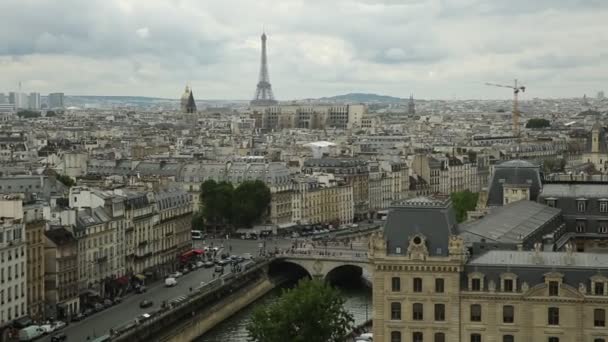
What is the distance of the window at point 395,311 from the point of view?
2158 inches

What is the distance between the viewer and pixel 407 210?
181ft

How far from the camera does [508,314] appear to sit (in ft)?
175

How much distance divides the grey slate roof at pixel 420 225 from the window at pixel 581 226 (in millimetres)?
23767

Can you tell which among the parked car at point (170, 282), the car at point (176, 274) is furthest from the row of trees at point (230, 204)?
the parked car at point (170, 282)

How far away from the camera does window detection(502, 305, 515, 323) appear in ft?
174

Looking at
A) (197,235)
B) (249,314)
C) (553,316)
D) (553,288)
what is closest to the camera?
(553,288)

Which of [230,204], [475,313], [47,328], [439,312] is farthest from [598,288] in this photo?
[230,204]

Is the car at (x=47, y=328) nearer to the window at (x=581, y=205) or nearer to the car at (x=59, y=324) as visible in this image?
the car at (x=59, y=324)

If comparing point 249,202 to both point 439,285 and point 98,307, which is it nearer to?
point 98,307

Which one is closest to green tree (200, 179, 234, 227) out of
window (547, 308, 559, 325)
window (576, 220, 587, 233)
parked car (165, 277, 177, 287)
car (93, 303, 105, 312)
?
parked car (165, 277, 177, 287)

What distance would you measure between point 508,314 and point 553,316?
6.42 ft

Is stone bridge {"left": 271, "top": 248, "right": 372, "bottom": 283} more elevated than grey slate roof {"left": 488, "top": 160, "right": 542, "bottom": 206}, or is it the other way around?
grey slate roof {"left": 488, "top": 160, "right": 542, "bottom": 206}

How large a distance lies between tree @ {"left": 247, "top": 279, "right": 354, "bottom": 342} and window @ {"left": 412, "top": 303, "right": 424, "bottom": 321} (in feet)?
15.1

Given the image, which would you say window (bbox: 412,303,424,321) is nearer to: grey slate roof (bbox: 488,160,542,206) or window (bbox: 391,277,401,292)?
window (bbox: 391,277,401,292)
